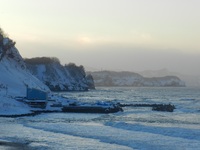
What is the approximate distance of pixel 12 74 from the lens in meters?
105

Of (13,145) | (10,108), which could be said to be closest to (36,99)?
(10,108)

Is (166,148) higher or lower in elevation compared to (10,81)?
lower

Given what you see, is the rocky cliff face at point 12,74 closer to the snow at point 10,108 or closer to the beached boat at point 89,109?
the beached boat at point 89,109

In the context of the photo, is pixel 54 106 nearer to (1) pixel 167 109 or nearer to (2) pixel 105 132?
(1) pixel 167 109

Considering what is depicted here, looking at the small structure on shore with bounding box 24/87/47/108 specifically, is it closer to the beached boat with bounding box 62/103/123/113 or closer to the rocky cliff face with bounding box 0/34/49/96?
the beached boat with bounding box 62/103/123/113

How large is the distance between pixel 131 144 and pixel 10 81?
69.2m

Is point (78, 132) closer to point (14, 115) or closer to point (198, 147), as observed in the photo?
point (198, 147)

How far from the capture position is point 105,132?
3922 cm

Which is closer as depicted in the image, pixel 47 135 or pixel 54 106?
pixel 47 135

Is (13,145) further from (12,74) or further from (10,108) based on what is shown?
(12,74)

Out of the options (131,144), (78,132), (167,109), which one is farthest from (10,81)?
(131,144)

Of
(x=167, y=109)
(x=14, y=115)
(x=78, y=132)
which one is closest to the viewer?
(x=78, y=132)

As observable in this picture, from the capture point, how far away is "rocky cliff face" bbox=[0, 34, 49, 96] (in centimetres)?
8969

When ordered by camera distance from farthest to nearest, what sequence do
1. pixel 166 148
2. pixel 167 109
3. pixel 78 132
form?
pixel 167 109 < pixel 78 132 < pixel 166 148
